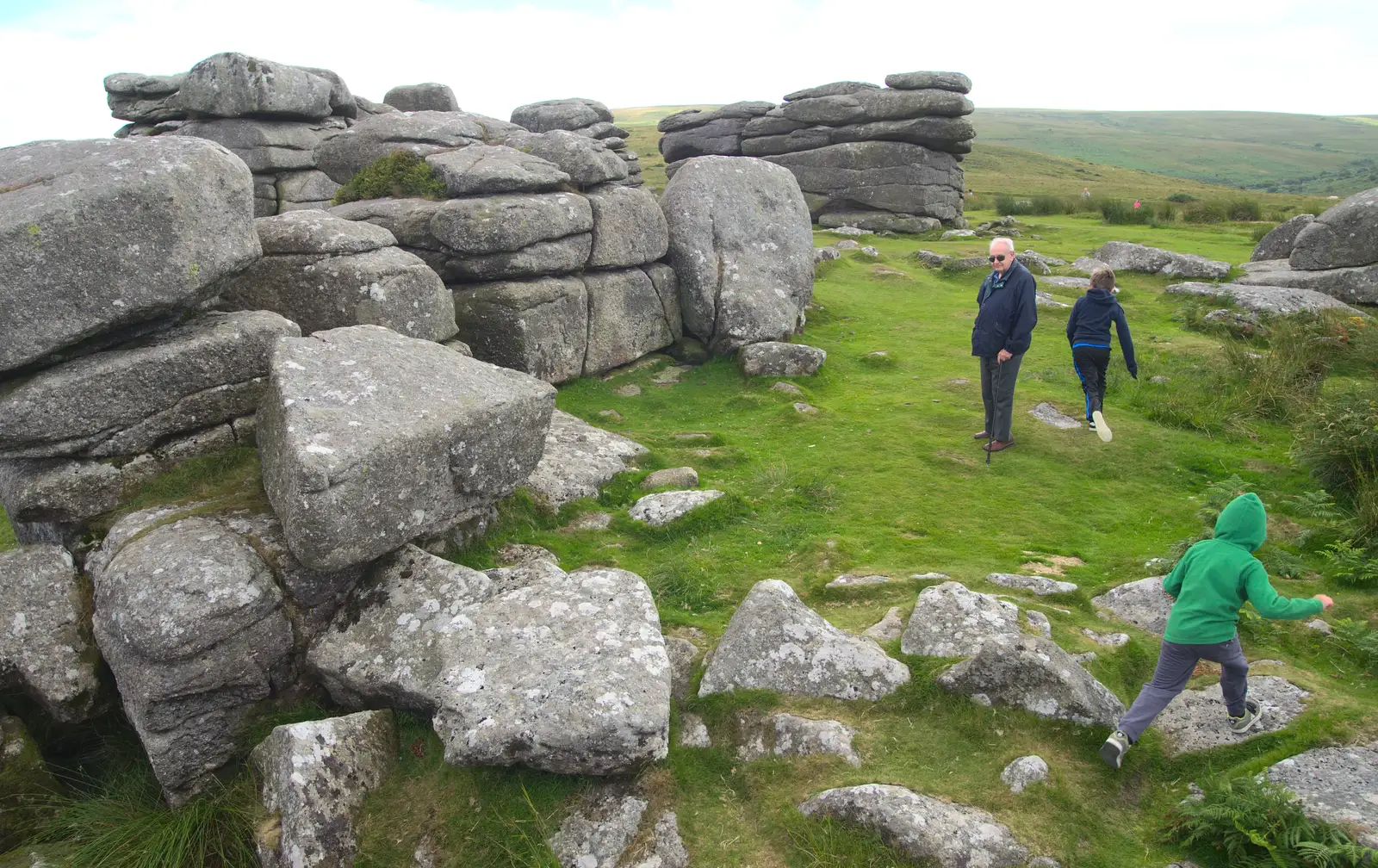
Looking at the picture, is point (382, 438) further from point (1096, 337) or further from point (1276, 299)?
point (1276, 299)

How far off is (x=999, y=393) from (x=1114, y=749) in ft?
27.1

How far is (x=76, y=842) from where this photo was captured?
813 centimetres

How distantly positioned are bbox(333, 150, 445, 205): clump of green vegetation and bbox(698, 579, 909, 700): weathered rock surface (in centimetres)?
1202

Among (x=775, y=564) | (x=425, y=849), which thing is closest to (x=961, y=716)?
(x=775, y=564)

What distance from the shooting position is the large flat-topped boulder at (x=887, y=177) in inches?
1529

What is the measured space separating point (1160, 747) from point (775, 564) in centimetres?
478

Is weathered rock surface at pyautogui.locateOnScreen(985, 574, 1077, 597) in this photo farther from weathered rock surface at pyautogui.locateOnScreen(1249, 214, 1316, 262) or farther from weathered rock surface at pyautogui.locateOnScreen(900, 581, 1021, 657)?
weathered rock surface at pyautogui.locateOnScreen(1249, 214, 1316, 262)

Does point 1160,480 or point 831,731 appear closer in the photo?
point 831,731

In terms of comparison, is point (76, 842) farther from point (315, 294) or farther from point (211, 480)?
point (315, 294)

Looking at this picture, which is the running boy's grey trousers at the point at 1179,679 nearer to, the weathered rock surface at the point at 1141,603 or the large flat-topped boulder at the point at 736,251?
the weathered rock surface at the point at 1141,603

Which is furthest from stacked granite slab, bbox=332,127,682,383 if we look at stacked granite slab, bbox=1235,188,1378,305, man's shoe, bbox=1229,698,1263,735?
stacked granite slab, bbox=1235,188,1378,305

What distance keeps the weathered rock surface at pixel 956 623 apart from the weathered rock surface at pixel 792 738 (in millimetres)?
1438

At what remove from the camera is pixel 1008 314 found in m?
14.1

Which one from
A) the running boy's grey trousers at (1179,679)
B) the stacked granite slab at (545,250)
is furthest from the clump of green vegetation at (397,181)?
the running boy's grey trousers at (1179,679)
